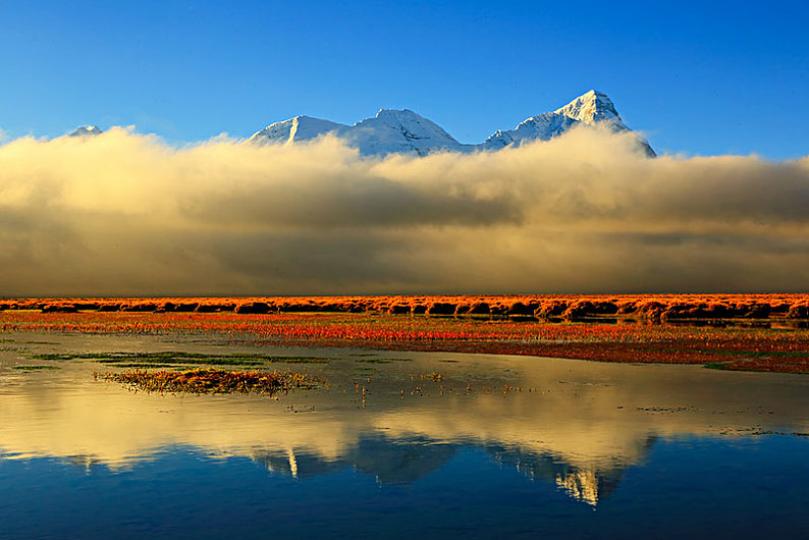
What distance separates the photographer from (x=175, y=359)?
149ft

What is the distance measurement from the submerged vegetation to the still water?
1.20 meters

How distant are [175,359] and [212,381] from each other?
13516 mm

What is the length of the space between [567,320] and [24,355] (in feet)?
205

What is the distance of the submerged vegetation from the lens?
31453 millimetres

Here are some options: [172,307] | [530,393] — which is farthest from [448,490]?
[172,307]

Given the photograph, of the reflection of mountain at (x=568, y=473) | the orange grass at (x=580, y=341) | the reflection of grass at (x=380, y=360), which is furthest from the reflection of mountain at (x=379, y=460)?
the orange grass at (x=580, y=341)

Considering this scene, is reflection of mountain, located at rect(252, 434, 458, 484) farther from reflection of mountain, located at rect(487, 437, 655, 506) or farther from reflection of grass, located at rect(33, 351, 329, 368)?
reflection of grass, located at rect(33, 351, 329, 368)

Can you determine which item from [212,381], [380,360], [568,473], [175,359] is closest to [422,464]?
[568,473]

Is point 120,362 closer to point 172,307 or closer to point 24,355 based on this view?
point 24,355

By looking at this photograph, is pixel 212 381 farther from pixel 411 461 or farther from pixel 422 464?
pixel 422 464

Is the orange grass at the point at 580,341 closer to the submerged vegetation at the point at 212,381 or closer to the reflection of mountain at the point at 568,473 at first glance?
the submerged vegetation at the point at 212,381

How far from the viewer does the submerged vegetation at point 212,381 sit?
31.5m

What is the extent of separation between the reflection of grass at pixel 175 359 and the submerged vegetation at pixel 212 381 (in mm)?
6148

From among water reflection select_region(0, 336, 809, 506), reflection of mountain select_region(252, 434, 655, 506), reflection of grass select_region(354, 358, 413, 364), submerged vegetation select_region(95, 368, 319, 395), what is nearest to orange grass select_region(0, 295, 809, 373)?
reflection of grass select_region(354, 358, 413, 364)
